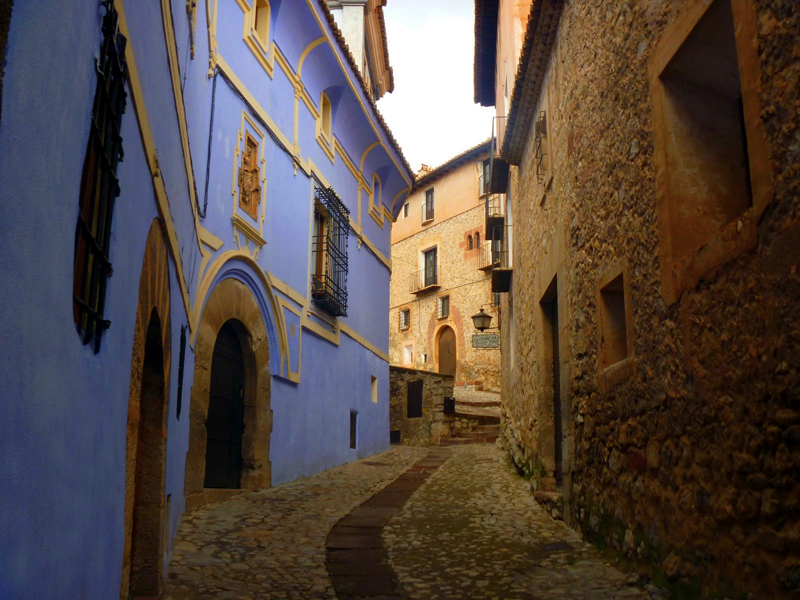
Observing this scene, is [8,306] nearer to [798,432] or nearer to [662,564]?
[798,432]

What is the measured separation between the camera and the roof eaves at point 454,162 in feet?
86.4

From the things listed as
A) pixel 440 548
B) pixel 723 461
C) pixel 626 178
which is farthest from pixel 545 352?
pixel 723 461

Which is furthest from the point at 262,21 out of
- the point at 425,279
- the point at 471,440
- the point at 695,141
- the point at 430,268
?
the point at 425,279

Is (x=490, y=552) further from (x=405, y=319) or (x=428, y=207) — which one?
(x=405, y=319)

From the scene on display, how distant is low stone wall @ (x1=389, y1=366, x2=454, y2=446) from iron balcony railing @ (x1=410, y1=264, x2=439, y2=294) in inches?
414

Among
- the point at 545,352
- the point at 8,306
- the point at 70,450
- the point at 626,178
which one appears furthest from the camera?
the point at 545,352

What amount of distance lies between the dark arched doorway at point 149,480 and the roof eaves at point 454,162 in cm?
2116

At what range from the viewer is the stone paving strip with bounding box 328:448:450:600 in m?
4.64

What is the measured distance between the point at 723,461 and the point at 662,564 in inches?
36.4

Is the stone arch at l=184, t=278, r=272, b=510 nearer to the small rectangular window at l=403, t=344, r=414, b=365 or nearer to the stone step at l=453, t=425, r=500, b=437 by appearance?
the stone step at l=453, t=425, r=500, b=437

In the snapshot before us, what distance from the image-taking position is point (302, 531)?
6438 millimetres

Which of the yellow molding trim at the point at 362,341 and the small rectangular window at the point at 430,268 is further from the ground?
the small rectangular window at the point at 430,268

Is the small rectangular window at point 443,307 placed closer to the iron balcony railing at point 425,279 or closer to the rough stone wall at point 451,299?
the rough stone wall at point 451,299

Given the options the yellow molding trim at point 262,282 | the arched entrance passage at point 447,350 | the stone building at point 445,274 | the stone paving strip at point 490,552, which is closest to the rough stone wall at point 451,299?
the stone building at point 445,274
